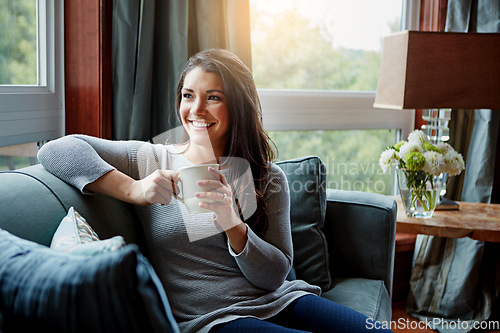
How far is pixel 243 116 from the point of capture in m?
1.41

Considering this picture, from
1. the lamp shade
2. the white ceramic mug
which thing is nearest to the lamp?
the lamp shade

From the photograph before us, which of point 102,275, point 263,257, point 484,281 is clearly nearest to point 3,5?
point 263,257

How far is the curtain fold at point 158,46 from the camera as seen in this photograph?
1817 millimetres

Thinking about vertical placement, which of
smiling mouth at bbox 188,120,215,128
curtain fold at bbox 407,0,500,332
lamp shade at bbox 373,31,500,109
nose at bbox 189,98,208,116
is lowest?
curtain fold at bbox 407,0,500,332

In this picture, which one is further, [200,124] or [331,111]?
[331,111]

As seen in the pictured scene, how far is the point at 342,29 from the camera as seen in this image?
252 centimetres

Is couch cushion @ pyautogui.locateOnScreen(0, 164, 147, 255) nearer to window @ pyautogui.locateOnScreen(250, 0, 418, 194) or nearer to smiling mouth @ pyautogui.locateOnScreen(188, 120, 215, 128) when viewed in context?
smiling mouth @ pyautogui.locateOnScreen(188, 120, 215, 128)

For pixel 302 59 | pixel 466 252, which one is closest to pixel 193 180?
pixel 302 59

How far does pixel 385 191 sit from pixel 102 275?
238cm

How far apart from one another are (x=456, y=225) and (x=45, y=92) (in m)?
1.59

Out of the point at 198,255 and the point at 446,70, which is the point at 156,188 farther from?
the point at 446,70

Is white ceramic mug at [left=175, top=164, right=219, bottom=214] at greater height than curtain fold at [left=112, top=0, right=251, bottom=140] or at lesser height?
lesser

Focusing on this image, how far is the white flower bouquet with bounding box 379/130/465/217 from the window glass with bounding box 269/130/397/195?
0.56 meters

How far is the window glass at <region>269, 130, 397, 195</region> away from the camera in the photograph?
253 centimetres
